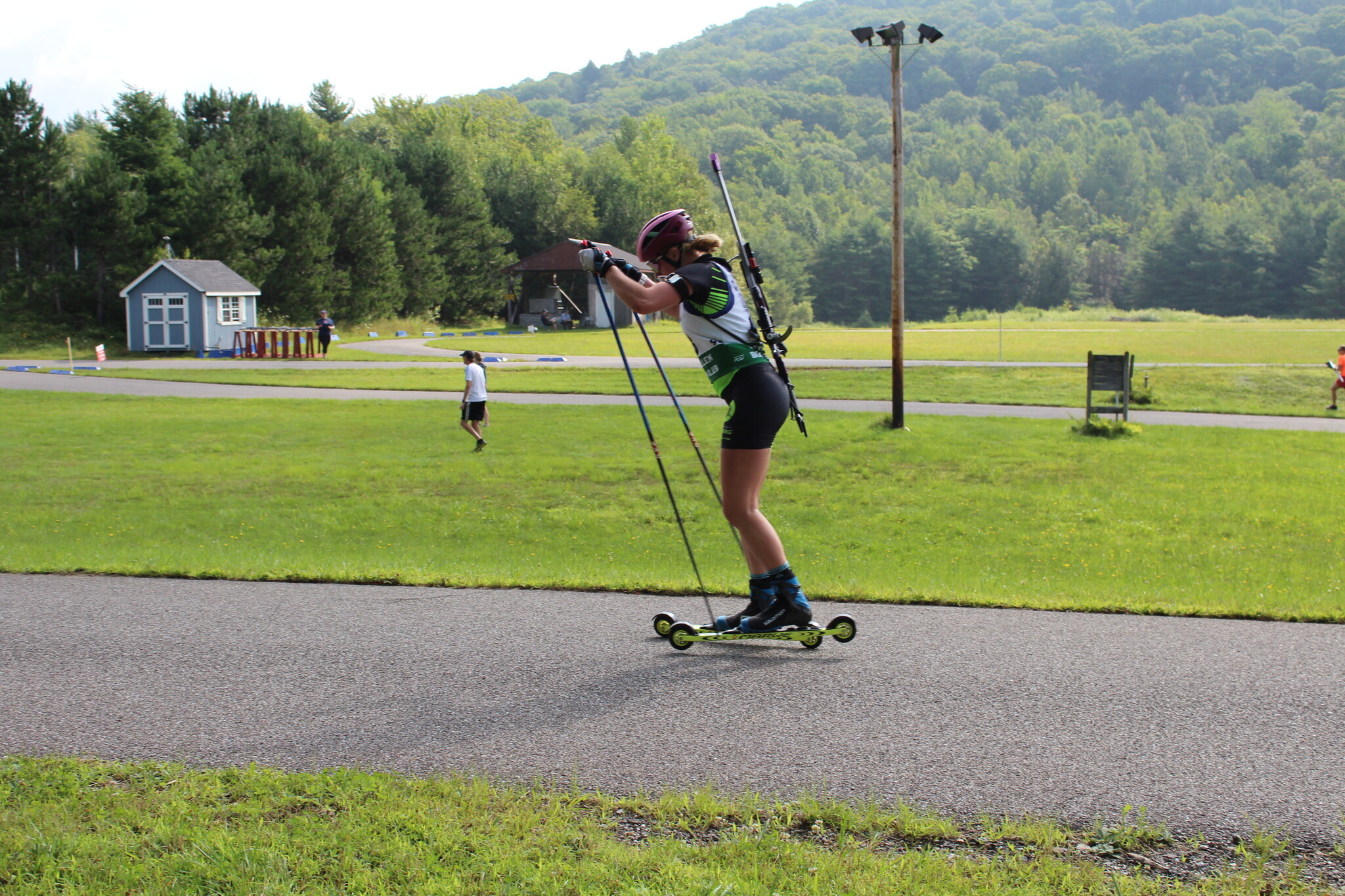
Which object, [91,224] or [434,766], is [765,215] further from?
[434,766]

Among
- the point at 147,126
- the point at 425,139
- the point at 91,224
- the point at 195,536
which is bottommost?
the point at 195,536

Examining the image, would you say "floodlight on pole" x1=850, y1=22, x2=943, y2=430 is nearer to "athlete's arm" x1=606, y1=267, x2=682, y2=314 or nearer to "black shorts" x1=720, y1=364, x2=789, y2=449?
"black shorts" x1=720, y1=364, x2=789, y2=449

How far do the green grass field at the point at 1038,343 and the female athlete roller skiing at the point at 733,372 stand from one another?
84.7 ft

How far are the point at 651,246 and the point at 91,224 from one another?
171 feet

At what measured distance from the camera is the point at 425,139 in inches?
3201

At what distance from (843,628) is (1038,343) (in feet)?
171

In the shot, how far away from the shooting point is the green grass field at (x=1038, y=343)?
142 feet

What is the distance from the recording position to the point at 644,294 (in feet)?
18.5

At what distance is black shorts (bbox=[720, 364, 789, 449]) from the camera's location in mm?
6008

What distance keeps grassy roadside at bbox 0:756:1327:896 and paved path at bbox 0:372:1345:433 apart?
20312mm

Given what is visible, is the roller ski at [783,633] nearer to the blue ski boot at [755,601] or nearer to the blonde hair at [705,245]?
the blue ski boot at [755,601]

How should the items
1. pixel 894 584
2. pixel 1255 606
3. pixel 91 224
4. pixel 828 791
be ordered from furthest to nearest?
pixel 91 224 < pixel 894 584 < pixel 1255 606 < pixel 828 791

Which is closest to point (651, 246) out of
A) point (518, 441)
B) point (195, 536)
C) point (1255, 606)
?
point (1255, 606)

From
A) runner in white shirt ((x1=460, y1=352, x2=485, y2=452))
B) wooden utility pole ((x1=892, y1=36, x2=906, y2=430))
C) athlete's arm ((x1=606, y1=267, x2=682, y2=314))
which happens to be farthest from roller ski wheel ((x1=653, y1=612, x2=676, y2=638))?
wooden utility pole ((x1=892, y1=36, x2=906, y2=430))
